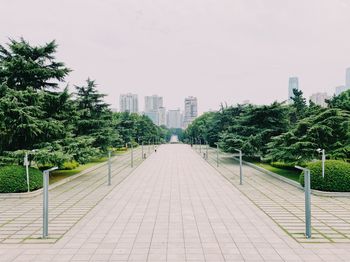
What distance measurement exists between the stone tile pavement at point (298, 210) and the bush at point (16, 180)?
412 inches

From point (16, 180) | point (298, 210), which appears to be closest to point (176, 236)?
point (298, 210)

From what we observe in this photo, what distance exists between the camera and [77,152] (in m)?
19.0

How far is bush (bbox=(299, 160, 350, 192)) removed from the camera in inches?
560

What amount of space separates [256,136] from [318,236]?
20194mm

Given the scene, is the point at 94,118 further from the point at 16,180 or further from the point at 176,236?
the point at 176,236

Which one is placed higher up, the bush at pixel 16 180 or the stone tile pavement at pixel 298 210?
the bush at pixel 16 180

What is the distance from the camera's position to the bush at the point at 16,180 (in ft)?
47.2

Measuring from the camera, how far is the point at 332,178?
14.4m

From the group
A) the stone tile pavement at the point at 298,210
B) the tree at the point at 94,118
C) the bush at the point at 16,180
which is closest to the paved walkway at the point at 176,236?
the stone tile pavement at the point at 298,210

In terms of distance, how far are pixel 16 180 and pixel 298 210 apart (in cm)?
1263

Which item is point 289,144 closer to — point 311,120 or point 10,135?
A: point 311,120

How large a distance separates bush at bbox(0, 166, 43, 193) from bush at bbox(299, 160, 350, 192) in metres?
13.6

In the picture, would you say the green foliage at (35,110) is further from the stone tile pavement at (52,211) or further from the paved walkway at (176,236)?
the paved walkway at (176,236)

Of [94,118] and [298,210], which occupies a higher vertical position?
[94,118]
